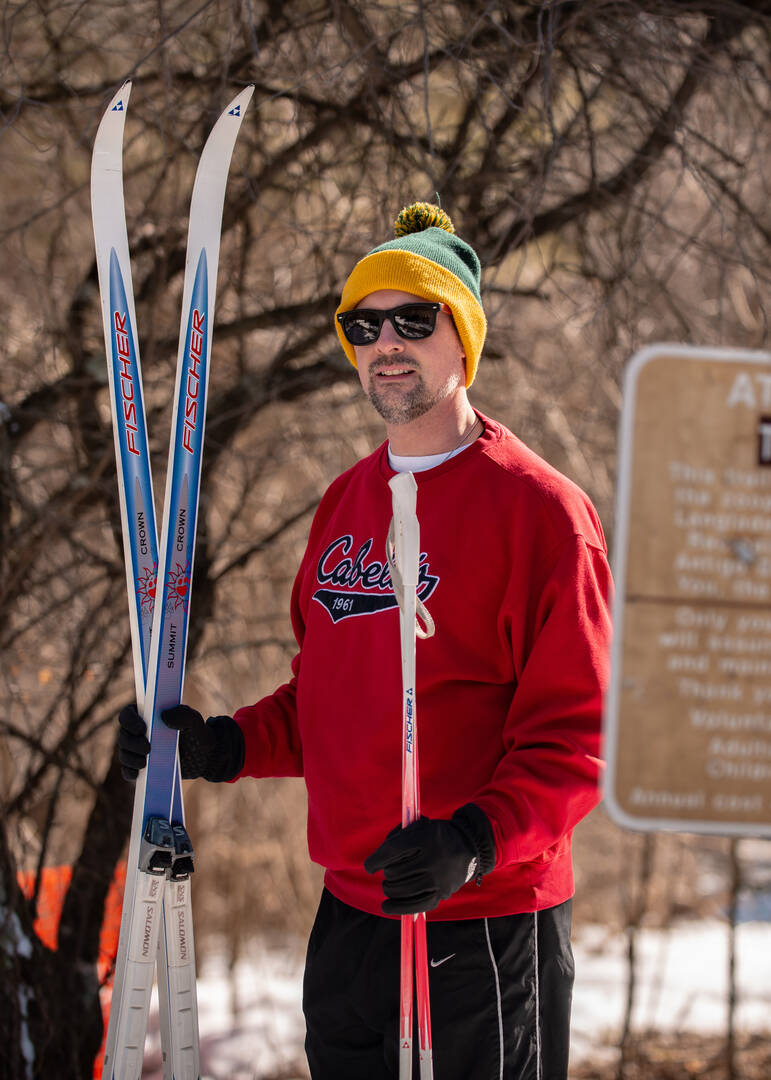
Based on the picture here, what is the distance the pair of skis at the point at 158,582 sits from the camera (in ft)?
5.63

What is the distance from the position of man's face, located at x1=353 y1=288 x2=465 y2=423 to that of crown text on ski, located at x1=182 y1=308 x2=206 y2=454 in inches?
12.9

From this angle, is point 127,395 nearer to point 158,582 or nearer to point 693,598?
point 158,582

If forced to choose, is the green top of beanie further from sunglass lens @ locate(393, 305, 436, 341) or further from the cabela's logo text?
the cabela's logo text

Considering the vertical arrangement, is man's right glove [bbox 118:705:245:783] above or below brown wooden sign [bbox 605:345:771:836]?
below

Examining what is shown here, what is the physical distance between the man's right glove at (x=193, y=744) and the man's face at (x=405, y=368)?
63cm

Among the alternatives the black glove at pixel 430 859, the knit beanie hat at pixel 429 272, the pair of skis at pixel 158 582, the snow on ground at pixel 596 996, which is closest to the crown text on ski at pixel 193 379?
the pair of skis at pixel 158 582

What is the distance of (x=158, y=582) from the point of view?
1821mm

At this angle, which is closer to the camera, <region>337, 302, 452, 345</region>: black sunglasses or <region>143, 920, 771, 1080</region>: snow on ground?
<region>337, 302, 452, 345</region>: black sunglasses

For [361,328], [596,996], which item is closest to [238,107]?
[361,328]

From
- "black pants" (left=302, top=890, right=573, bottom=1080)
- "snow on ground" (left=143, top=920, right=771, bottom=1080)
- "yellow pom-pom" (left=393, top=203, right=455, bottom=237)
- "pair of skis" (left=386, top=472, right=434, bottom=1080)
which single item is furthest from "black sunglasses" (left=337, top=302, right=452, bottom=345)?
"snow on ground" (left=143, top=920, right=771, bottom=1080)

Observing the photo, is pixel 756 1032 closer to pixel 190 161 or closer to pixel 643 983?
pixel 643 983

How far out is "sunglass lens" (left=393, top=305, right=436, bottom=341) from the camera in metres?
1.71

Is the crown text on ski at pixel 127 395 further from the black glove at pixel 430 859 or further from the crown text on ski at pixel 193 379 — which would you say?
the black glove at pixel 430 859

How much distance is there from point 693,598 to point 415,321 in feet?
2.64
